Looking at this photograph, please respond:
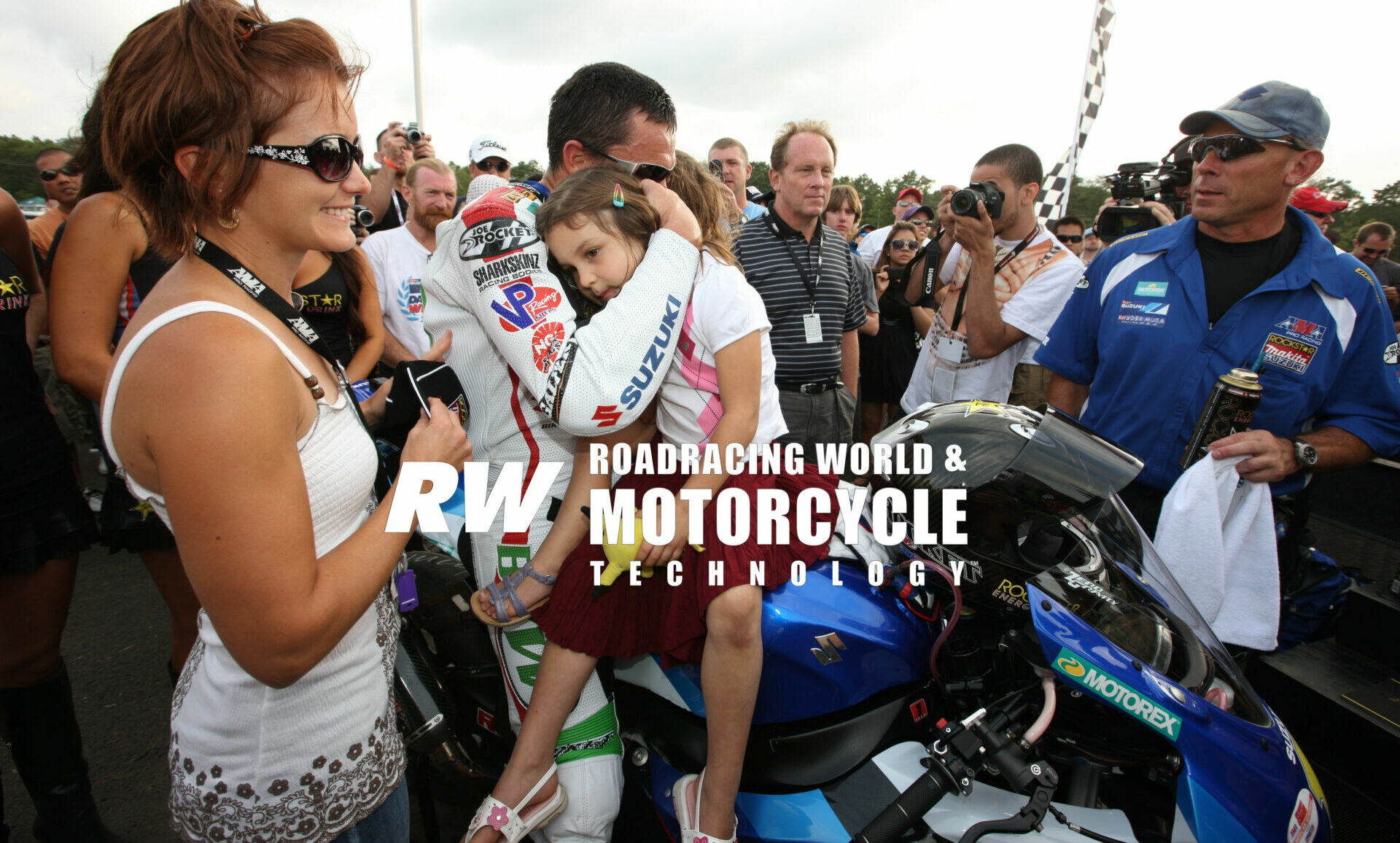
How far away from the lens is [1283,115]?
82.5 inches

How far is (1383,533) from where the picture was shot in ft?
12.8

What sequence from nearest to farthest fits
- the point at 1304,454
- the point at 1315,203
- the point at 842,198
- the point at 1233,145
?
the point at 1304,454 → the point at 1233,145 → the point at 1315,203 → the point at 842,198

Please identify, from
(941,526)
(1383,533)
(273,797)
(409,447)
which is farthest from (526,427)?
(1383,533)

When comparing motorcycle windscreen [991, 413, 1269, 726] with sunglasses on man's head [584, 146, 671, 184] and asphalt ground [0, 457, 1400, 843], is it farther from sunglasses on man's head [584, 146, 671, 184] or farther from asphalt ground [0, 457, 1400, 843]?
asphalt ground [0, 457, 1400, 843]

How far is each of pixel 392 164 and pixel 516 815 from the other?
4942 mm

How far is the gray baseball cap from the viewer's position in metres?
2.08

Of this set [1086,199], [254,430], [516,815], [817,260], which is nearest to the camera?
[254,430]

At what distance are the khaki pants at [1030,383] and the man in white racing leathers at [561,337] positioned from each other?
8.16 ft

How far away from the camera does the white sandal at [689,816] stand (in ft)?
5.16

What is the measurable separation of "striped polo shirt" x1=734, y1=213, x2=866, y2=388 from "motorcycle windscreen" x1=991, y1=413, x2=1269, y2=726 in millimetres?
2231

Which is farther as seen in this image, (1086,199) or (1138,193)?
(1086,199)

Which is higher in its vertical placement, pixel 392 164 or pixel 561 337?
pixel 392 164

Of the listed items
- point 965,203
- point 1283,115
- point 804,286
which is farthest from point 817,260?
point 1283,115

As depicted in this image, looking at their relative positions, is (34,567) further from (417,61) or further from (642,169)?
(417,61)
